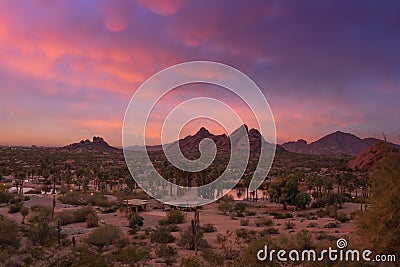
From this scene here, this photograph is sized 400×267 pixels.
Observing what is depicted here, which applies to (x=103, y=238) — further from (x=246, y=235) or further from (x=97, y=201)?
(x=97, y=201)

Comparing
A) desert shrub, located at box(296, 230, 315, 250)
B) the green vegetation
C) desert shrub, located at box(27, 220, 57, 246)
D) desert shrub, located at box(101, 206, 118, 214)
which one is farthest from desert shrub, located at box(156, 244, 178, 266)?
desert shrub, located at box(101, 206, 118, 214)

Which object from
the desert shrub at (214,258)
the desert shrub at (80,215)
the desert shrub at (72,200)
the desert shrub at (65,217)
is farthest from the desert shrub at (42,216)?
the desert shrub at (214,258)

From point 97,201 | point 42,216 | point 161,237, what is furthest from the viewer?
point 97,201

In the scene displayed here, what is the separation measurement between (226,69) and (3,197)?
28688 mm

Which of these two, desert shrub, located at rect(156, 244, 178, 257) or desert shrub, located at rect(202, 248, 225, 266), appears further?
desert shrub, located at rect(156, 244, 178, 257)

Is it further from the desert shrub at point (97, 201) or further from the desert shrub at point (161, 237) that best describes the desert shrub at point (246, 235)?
the desert shrub at point (97, 201)

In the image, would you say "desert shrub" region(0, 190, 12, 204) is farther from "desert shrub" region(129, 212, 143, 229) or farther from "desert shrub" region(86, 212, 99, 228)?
"desert shrub" region(129, 212, 143, 229)

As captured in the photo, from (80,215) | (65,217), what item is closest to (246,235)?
(80,215)

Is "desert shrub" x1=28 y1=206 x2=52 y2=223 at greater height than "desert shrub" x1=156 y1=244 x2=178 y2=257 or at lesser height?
greater

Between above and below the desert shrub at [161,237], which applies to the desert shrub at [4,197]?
above

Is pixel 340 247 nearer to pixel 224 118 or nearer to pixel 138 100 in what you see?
pixel 224 118

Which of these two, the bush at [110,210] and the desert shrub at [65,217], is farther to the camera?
the bush at [110,210]

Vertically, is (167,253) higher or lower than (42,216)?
lower

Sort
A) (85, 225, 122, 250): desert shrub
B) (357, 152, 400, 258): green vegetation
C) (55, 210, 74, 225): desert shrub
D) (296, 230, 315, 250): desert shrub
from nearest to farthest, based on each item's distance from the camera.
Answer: (357, 152, 400, 258): green vegetation, (296, 230, 315, 250): desert shrub, (85, 225, 122, 250): desert shrub, (55, 210, 74, 225): desert shrub
